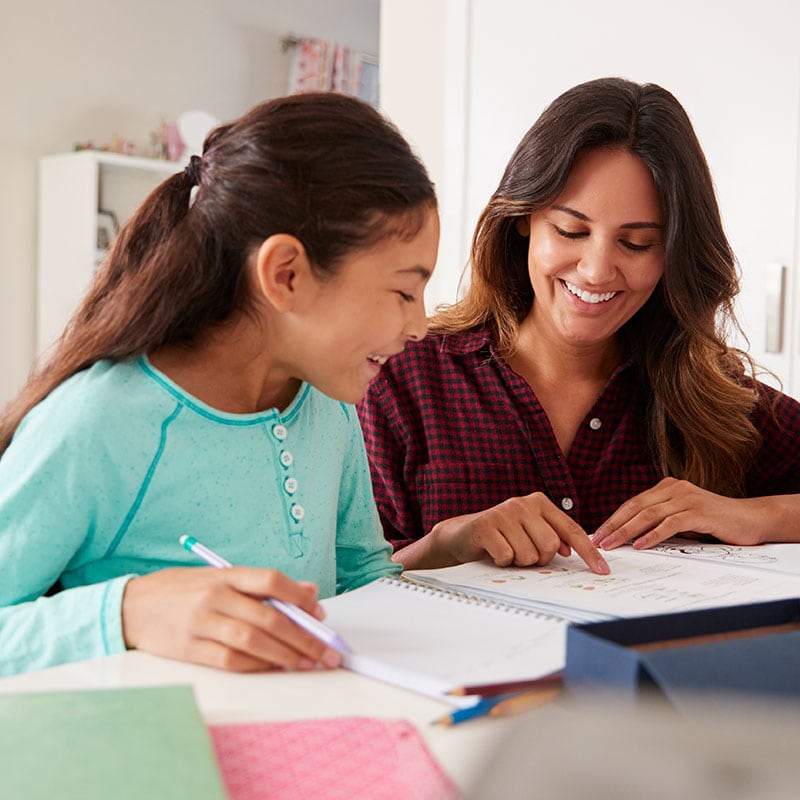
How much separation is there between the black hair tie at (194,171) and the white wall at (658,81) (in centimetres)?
175

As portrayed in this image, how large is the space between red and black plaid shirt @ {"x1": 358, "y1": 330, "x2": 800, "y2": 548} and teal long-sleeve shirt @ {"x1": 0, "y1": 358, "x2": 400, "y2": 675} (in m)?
0.45

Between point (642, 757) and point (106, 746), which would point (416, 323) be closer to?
point (106, 746)

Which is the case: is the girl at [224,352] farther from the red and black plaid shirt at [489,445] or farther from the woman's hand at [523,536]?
the red and black plaid shirt at [489,445]

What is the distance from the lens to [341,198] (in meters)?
1.04

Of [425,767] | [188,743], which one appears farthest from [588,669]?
[188,743]

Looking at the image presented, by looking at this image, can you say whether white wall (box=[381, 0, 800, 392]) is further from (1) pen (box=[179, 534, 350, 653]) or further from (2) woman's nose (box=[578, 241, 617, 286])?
(1) pen (box=[179, 534, 350, 653])

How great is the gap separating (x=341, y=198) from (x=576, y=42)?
203cm

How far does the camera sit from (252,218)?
1044mm

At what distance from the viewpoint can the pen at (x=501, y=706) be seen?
0.64m

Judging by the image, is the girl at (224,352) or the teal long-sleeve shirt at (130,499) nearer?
the teal long-sleeve shirt at (130,499)

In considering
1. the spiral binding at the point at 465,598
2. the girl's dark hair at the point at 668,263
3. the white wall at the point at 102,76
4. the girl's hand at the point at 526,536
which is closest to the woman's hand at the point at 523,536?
the girl's hand at the point at 526,536

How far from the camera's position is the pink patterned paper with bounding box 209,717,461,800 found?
53cm

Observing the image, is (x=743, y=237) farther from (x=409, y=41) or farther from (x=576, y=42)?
(x=409, y=41)

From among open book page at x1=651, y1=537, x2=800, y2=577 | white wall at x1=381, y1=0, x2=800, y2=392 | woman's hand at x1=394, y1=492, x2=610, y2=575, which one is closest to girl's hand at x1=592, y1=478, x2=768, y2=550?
open book page at x1=651, y1=537, x2=800, y2=577
